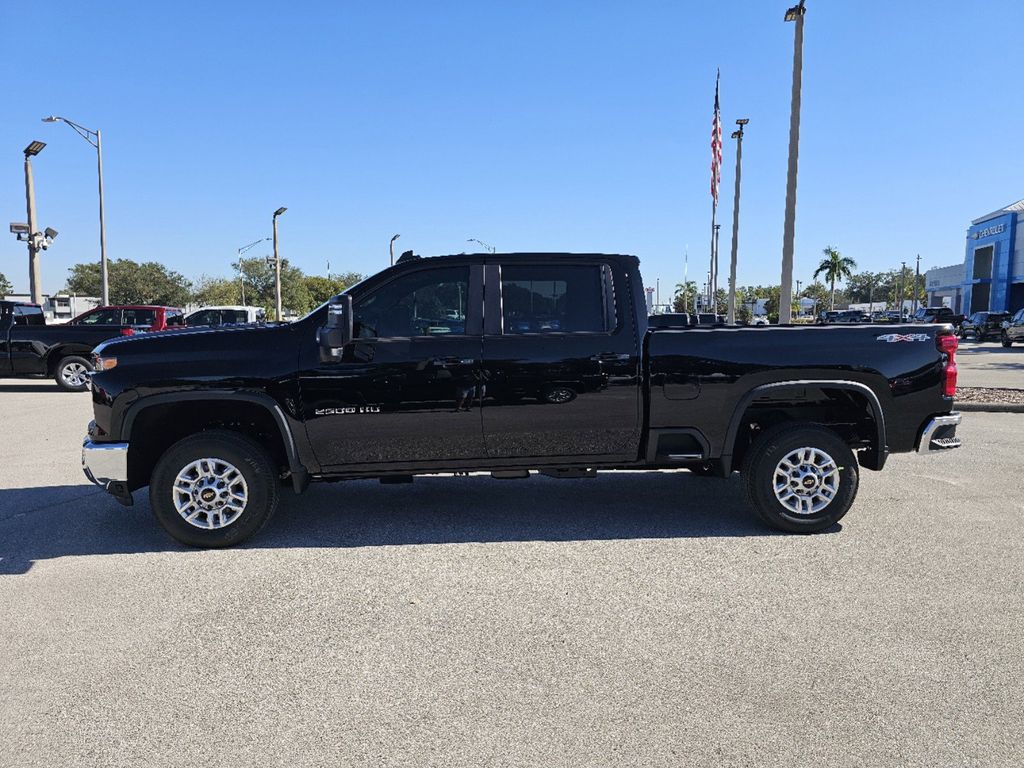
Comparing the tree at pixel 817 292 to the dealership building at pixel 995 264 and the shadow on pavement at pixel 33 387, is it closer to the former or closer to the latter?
the dealership building at pixel 995 264

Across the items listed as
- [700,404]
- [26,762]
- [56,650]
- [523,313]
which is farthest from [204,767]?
[700,404]

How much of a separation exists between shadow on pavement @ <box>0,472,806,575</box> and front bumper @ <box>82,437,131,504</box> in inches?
18.7

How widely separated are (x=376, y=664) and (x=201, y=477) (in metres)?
2.27

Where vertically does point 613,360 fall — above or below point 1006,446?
above

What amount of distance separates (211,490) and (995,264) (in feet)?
214

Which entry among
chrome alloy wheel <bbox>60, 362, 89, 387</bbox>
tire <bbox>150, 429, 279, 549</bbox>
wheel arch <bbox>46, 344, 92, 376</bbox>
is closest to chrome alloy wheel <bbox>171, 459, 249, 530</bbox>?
tire <bbox>150, 429, 279, 549</bbox>

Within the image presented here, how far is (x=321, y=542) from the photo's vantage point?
518 cm

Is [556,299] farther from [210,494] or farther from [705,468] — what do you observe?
[210,494]

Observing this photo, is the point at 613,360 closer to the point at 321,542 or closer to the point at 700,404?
the point at 700,404

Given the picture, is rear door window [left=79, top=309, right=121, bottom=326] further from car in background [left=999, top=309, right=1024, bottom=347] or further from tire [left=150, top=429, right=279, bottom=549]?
car in background [left=999, top=309, right=1024, bottom=347]

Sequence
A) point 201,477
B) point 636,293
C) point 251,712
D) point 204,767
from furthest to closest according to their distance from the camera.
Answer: point 636,293, point 201,477, point 251,712, point 204,767

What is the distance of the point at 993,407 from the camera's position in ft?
38.0

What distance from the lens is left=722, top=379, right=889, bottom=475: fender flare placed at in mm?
5223

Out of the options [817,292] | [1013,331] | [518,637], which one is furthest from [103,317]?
[817,292]
